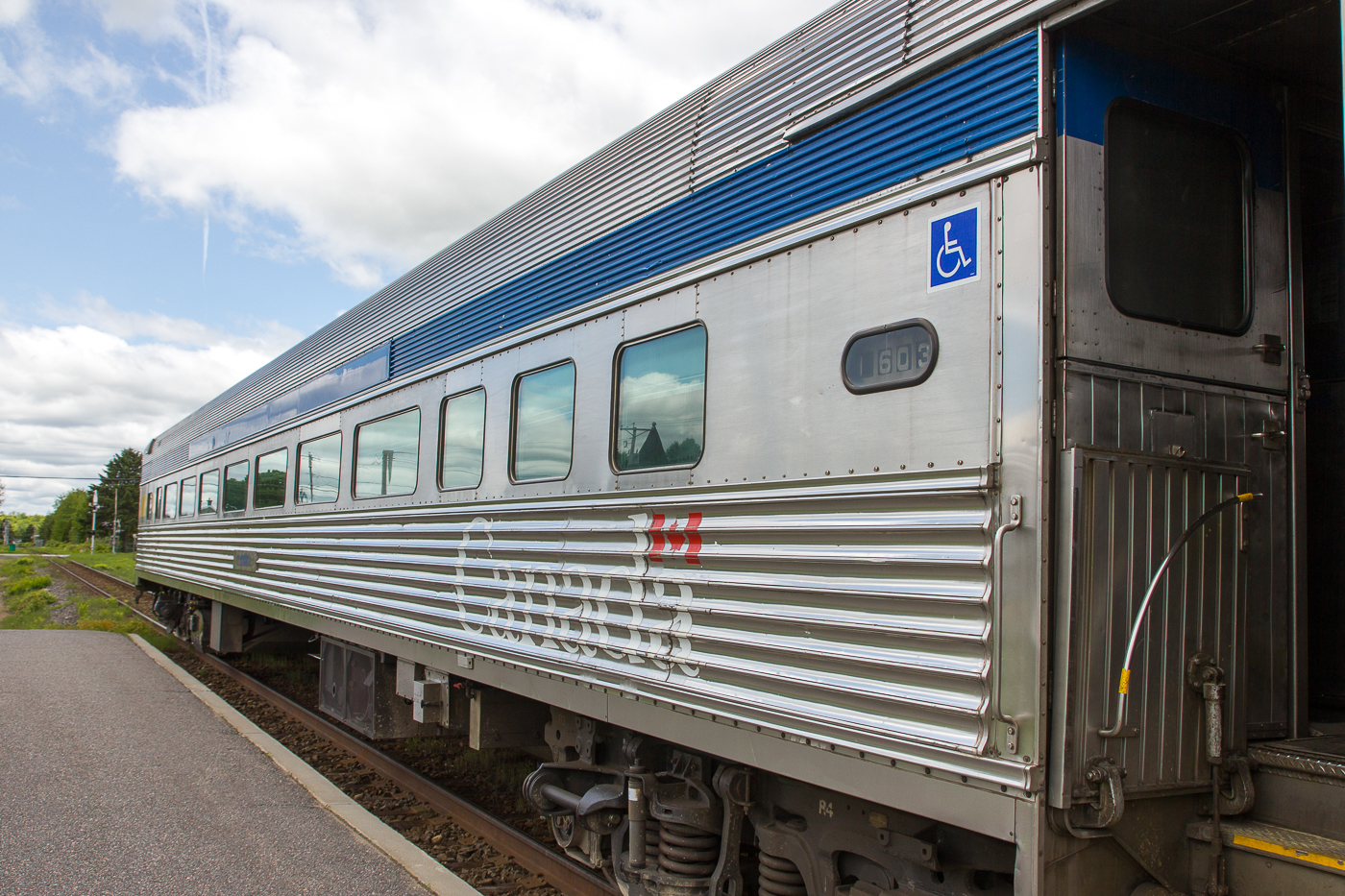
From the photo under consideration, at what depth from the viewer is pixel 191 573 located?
1250 centimetres

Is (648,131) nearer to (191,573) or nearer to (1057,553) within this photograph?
(1057,553)

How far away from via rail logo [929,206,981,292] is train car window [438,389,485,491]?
121 inches

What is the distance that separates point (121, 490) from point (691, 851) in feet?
338

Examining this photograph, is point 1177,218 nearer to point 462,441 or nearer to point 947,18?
point 947,18

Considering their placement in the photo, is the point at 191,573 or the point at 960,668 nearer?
the point at 960,668

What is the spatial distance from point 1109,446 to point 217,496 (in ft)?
35.4

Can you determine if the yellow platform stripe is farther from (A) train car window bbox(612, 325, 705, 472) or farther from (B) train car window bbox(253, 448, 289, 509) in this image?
(B) train car window bbox(253, 448, 289, 509)

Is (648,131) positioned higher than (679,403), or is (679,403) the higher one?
(648,131)

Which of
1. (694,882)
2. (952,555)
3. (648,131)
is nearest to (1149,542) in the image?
(952,555)

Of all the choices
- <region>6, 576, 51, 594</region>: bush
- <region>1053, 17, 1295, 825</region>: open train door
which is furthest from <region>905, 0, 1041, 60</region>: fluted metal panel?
<region>6, 576, 51, 594</region>: bush

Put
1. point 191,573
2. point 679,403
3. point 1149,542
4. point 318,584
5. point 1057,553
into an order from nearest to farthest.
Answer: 1. point 1057,553
2. point 1149,542
3. point 679,403
4. point 318,584
5. point 191,573

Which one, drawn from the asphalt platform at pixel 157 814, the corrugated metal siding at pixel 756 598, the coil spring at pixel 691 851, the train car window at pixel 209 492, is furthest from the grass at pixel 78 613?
the coil spring at pixel 691 851

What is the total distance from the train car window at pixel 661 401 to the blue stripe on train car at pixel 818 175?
0.34 meters

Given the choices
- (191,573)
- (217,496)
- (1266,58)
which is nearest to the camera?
(1266,58)
